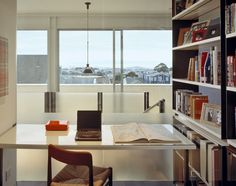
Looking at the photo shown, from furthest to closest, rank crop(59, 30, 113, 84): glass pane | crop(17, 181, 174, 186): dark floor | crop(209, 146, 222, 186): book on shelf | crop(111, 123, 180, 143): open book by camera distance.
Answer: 1. crop(59, 30, 113, 84): glass pane
2. crop(17, 181, 174, 186): dark floor
3. crop(111, 123, 180, 143): open book
4. crop(209, 146, 222, 186): book on shelf

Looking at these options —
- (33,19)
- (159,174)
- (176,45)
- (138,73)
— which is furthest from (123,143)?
(33,19)

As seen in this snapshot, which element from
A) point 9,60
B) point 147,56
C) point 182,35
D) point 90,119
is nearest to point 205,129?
point 90,119

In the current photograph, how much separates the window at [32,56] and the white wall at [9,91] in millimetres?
1986

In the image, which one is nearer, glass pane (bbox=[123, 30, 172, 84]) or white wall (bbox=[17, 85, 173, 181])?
white wall (bbox=[17, 85, 173, 181])

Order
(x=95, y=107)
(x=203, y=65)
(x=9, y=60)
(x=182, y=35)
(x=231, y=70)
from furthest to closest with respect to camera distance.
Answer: (x=95, y=107) < (x=182, y=35) < (x=9, y=60) < (x=203, y=65) < (x=231, y=70)

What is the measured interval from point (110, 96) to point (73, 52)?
1.03 metres

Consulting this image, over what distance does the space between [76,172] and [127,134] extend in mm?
494

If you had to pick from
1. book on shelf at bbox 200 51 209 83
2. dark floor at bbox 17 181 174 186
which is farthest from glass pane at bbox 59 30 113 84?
book on shelf at bbox 200 51 209 83

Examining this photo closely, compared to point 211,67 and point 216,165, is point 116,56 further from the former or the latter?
point 216,165

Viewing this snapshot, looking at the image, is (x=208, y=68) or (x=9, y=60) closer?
(x=208, y=68)

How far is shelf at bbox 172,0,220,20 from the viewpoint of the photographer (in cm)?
240

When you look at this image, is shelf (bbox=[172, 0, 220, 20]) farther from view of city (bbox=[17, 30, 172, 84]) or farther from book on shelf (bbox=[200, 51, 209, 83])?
view of city (bbox=[17, 30, 172, 84])

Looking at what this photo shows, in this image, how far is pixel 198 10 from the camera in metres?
2.74

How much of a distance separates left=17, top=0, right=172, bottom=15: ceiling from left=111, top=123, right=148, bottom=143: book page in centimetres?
240
